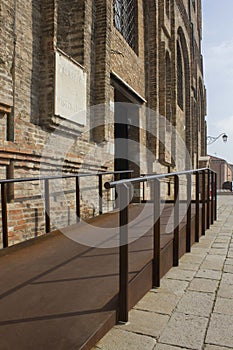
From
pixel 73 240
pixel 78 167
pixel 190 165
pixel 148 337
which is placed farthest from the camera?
pixel 190 165

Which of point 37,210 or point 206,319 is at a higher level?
point 37,210

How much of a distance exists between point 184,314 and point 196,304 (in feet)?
0.69

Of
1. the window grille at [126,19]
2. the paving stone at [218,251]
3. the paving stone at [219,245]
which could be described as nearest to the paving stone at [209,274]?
the paving stone at [218,251]

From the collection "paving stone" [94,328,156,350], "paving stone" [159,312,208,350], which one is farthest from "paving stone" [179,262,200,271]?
"paving stone" [94,328,156,350]

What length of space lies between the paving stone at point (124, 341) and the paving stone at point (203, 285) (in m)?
0.94

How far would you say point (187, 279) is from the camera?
112 inches

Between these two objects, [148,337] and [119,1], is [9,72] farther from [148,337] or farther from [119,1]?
[119,1]

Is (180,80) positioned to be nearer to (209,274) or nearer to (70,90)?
(70,90)

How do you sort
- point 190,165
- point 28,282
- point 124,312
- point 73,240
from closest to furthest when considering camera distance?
point 124,312, point 28,282, point 73,240, point 190,165

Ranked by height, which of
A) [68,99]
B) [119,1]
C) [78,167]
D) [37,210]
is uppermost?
[119,1]

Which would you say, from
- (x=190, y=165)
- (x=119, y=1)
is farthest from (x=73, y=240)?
(x=190, y=165)

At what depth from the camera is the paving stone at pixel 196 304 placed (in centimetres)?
217

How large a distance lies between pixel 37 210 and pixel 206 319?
128 inches

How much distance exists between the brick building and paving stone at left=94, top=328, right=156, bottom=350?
2.81m
